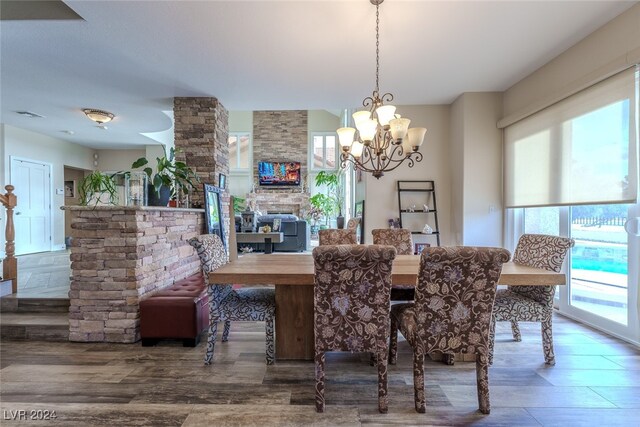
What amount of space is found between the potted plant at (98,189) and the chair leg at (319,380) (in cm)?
253

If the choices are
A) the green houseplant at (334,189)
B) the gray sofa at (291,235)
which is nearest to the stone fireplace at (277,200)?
the green houseplant at (334,189)

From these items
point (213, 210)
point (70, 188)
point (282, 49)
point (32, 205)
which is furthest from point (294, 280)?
point (70, 188)

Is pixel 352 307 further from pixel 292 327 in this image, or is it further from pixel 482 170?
pixel 482 170

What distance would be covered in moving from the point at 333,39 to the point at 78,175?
849 centimetres

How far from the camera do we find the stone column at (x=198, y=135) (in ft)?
13.9

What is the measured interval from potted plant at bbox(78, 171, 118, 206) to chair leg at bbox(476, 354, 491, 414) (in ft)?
10.8

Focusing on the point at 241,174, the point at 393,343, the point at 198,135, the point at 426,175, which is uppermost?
the point at 241,174

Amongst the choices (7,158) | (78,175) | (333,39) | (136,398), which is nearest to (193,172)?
(333,39)

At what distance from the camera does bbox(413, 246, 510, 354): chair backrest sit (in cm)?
151

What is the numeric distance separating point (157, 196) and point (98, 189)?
0.56m

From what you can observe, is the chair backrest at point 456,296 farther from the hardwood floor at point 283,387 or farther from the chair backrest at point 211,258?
the chair backrest at point 211,258

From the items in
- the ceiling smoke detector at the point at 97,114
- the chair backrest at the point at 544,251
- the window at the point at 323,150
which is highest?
the window at the point at 323,150

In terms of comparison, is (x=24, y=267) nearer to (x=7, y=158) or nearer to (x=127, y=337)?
(x=7, y=158)

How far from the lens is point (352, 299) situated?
5.28 ft
